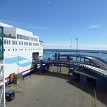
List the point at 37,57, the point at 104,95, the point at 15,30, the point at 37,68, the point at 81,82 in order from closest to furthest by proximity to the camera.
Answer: the point at 104,95
the point at 81,82
the point at 15,30
the point at 37,68
the point at 37,57

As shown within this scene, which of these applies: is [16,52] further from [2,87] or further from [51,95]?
[2,87]

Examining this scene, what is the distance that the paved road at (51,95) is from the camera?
32209 millimetres

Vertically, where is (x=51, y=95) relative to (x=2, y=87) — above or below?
below

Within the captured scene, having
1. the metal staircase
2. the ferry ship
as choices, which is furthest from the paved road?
the ferry ship

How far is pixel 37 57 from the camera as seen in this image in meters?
71.8

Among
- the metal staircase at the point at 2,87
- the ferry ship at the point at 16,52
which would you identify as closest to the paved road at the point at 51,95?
the metal staircase at the point at 2,87

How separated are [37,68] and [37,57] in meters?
5.83

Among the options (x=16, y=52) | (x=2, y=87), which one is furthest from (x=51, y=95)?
(x=16, y=52)

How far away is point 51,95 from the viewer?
37.4m

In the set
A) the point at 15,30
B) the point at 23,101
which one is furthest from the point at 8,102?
the point at 15,30

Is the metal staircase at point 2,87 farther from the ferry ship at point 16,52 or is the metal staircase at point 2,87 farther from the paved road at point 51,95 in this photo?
the ferry ship at point 16,52

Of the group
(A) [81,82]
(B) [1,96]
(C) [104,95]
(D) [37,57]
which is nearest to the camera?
(B) [1,96]

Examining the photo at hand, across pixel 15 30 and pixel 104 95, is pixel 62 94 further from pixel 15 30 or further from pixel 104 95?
pixel 15 30

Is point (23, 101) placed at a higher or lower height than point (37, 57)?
lower
